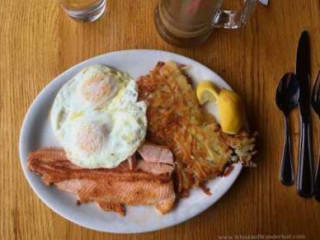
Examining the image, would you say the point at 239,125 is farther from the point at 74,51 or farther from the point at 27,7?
the point at 27,7

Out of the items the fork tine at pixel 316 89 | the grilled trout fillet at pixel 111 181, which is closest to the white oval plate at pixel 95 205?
the grilled trout fillet at pixel 111 181

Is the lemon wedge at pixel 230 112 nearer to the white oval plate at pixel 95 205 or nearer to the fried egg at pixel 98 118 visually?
the white oval plate at pixel 95 205

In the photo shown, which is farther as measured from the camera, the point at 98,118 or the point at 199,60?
the point at 199,60

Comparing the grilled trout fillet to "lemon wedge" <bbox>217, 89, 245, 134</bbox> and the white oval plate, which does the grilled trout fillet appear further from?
"lemon wedge" <bbox>217, 89, 245, 134</bbox>

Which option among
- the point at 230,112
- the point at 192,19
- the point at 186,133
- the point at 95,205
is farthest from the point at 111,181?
the point at 192,19

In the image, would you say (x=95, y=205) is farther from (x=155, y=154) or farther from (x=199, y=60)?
(x=199, y=60)

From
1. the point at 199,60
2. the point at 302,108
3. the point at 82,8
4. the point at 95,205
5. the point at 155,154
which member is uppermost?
the point at 82,8

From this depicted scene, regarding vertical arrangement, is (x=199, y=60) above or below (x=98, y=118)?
above
